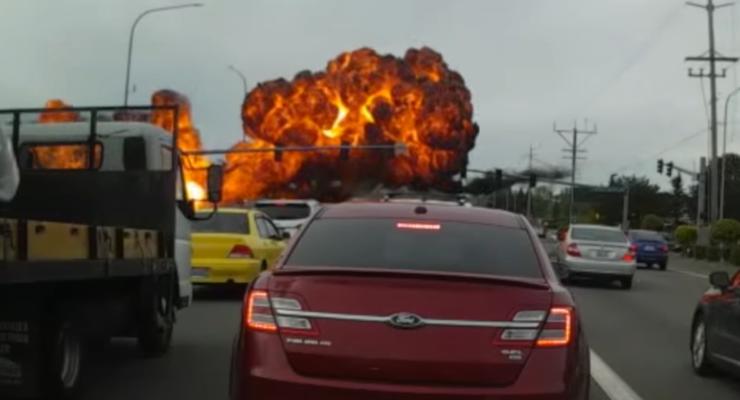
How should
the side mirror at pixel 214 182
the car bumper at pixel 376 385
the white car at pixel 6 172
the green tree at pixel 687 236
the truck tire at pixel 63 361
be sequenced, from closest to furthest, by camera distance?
the car bumper at pixel 376 385
the white car at pixel 6 172
the truck tire at pixel 63 361
the side mirror at pixel 214 182
the green tree at pixel 687 236

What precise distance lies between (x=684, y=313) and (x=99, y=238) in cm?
1197

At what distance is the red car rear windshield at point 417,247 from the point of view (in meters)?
5.38

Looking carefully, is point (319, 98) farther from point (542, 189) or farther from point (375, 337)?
point (375, 337)

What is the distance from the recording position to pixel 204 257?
15500 millimetres

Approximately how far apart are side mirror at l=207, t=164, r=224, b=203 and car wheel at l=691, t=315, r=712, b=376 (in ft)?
16.6

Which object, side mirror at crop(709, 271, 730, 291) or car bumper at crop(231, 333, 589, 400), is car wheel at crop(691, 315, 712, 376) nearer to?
side mirror at crop(709, 271, 730, 291)

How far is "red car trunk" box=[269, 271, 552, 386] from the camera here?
4.57m

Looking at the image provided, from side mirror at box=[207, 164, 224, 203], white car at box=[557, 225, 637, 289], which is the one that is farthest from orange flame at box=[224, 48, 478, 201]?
side mirror at box=[207, 164, 224, 203]

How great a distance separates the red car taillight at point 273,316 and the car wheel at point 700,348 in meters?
5.61

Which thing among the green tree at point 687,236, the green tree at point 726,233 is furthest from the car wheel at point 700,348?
the green tree at point 687,236

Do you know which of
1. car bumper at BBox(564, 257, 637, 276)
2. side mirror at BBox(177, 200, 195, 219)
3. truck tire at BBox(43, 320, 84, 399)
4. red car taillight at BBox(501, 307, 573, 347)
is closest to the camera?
red car taillight at BBox(501, 307, 573, 347)

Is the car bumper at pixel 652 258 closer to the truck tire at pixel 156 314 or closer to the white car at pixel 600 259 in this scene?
the white car at pixel 600 259

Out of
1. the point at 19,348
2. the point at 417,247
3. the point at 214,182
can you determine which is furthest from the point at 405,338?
the point at 214,182

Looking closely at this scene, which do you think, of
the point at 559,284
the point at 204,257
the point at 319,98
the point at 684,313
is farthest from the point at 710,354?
the point at 319,98
